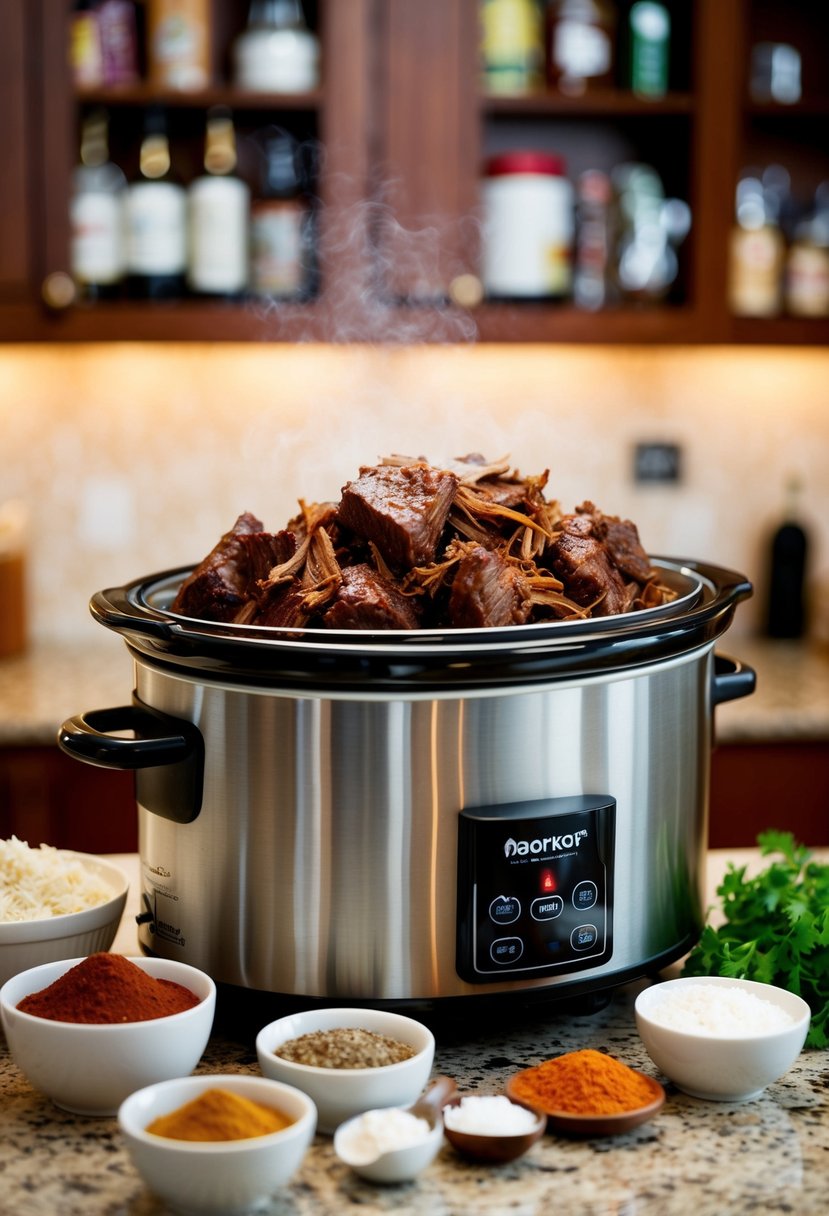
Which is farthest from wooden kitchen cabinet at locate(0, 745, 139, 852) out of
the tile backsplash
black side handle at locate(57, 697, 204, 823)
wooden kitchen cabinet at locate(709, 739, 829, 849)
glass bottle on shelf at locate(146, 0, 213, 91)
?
black side handle at locate(57, 697, 204, 823)

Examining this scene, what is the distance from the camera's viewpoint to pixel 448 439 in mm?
3303

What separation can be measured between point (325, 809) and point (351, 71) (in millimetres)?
2156

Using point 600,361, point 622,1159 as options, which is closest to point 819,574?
point 600,361

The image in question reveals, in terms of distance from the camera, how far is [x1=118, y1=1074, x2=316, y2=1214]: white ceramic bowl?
0.85 metres

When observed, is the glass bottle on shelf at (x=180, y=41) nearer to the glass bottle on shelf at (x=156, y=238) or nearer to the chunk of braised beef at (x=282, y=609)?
the glass bottle on shelf at (x=156, y=238)

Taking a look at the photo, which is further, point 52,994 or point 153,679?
point 153,679

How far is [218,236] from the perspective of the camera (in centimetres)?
289

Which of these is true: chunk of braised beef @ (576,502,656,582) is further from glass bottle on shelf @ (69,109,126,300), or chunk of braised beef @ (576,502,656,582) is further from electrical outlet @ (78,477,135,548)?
electrical outlet @ (78,477,135,548)

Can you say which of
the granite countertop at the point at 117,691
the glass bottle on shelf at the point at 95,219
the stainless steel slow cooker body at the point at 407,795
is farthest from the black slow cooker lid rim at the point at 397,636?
the glass bottle on shelf at the point at 95,219

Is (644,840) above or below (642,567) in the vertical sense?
below

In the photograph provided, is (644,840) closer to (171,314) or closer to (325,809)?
(325,809)

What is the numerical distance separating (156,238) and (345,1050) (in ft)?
7.32

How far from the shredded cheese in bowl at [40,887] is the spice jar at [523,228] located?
194 cm

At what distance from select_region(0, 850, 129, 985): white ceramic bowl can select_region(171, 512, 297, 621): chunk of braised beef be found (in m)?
0.27
